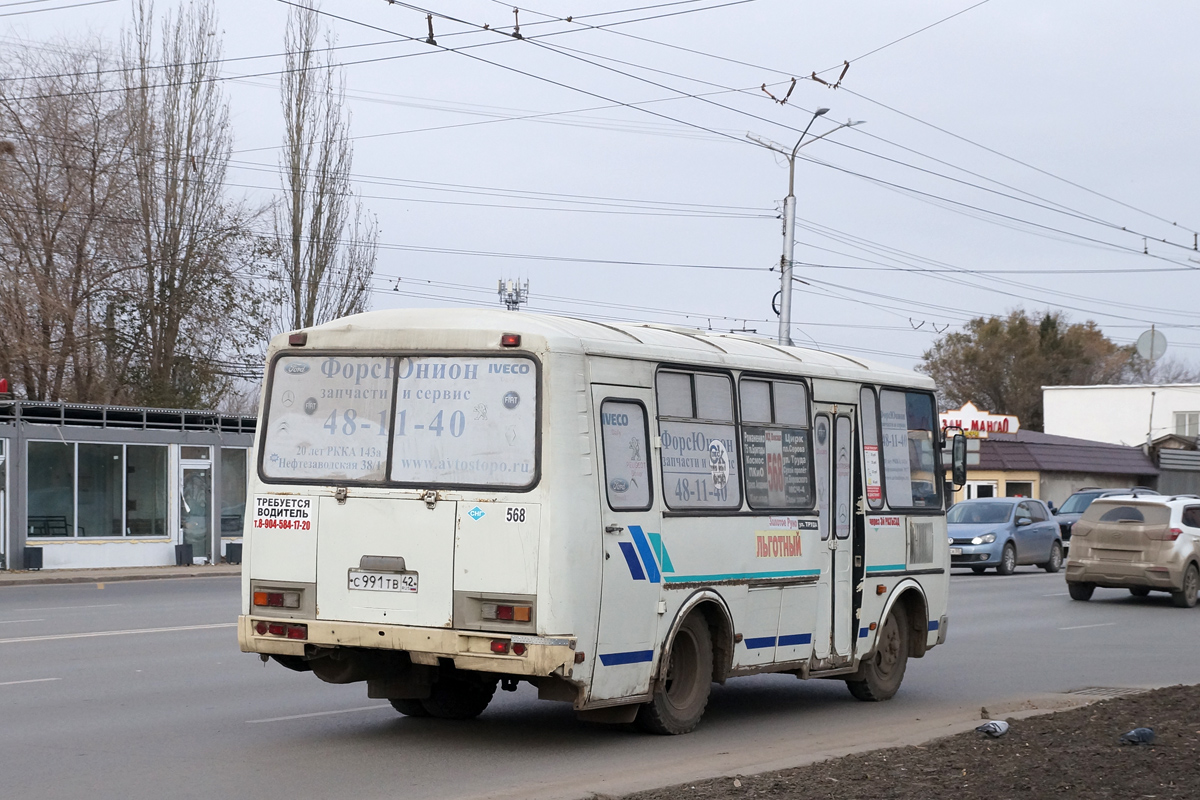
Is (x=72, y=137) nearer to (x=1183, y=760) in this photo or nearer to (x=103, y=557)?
(x=103, y=557)

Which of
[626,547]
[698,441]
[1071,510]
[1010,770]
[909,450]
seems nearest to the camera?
[1010,770]

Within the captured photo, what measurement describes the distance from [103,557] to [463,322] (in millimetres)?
26300

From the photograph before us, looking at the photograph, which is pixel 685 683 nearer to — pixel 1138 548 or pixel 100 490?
pixel 1138 548

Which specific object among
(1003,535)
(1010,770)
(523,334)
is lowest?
(1010,770)

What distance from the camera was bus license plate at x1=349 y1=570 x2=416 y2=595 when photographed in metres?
9.05

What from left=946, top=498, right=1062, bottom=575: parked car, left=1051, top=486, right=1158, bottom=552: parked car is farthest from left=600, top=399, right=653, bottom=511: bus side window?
left=1051, top=486, right=1158, bottom=552: parked car

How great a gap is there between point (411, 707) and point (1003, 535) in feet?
78.8

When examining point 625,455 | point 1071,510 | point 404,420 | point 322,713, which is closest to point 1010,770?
point 625,455

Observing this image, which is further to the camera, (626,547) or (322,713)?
(322,713)

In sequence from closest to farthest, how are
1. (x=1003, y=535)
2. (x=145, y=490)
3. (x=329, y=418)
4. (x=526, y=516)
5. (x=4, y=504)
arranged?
(x=526, y=516), (x=329, y=418), (x=4, y=504), (x=1003, y=535), (x=145, y=490)

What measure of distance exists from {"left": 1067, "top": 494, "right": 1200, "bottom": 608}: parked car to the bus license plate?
17.7 metres

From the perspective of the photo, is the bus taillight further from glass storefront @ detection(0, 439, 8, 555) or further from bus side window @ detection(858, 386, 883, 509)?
glass storefront @ detection(0, 439, 8, 555)

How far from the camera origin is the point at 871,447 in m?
12.2

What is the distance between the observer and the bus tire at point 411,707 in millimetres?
10594
